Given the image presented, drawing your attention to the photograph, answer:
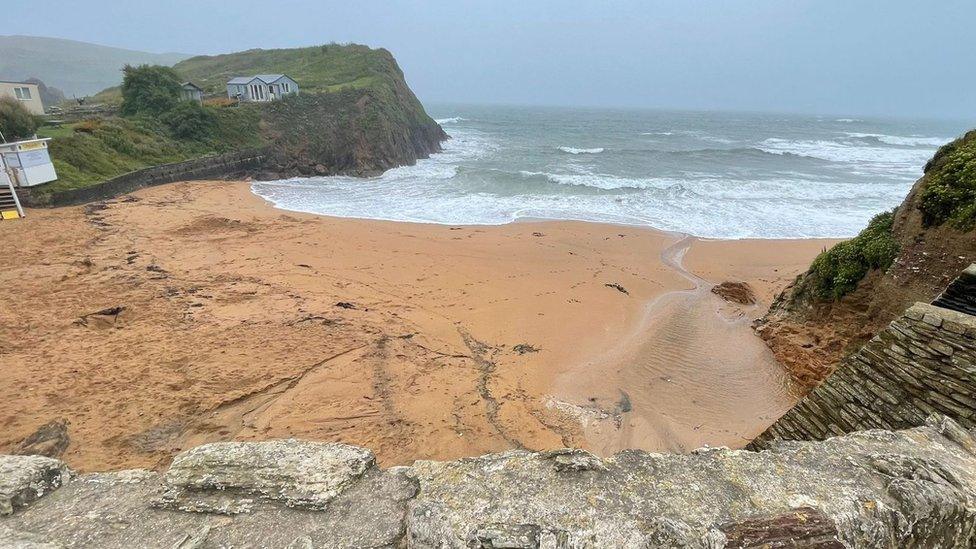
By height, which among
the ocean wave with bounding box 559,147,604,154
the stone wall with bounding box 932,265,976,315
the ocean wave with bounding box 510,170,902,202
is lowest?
the ocean wave with bounding box 510,170,902,202

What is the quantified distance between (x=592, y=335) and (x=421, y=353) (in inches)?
155

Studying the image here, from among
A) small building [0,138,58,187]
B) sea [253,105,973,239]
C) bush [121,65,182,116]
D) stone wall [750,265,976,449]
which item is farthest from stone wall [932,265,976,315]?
bush [121,65,182,116]

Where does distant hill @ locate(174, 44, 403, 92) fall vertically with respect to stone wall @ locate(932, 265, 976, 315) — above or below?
above

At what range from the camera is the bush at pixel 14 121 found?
743 inches

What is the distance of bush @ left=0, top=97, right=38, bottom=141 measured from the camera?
18.9 meters

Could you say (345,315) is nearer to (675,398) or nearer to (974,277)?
(675,398)

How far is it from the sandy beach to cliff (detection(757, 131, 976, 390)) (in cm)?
79

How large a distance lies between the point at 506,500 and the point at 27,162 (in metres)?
22.4

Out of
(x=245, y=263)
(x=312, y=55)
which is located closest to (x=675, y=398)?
(x=245, y=263)

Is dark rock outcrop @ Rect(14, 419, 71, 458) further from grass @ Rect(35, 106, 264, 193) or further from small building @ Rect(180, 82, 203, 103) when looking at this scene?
small building @ Rect(180, 82, 203, 103)

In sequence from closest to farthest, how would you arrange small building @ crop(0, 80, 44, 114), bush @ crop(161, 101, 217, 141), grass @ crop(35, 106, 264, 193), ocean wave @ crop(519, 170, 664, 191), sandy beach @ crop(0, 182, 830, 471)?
sandy beach @ crop(0, 182, 830, 471)
grass @ crop(35, 106, 264, 193)
small building @ crop(0, 80, 44, 114)
ocean wave @ crop(519, 170, 664, 191)
bush @ crop(161, 101, 217, 141)

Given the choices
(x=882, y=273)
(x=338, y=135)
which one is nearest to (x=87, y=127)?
(x=338, y=135)

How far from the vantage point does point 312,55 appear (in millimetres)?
57844

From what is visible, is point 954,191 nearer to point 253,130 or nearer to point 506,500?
point 506,500
